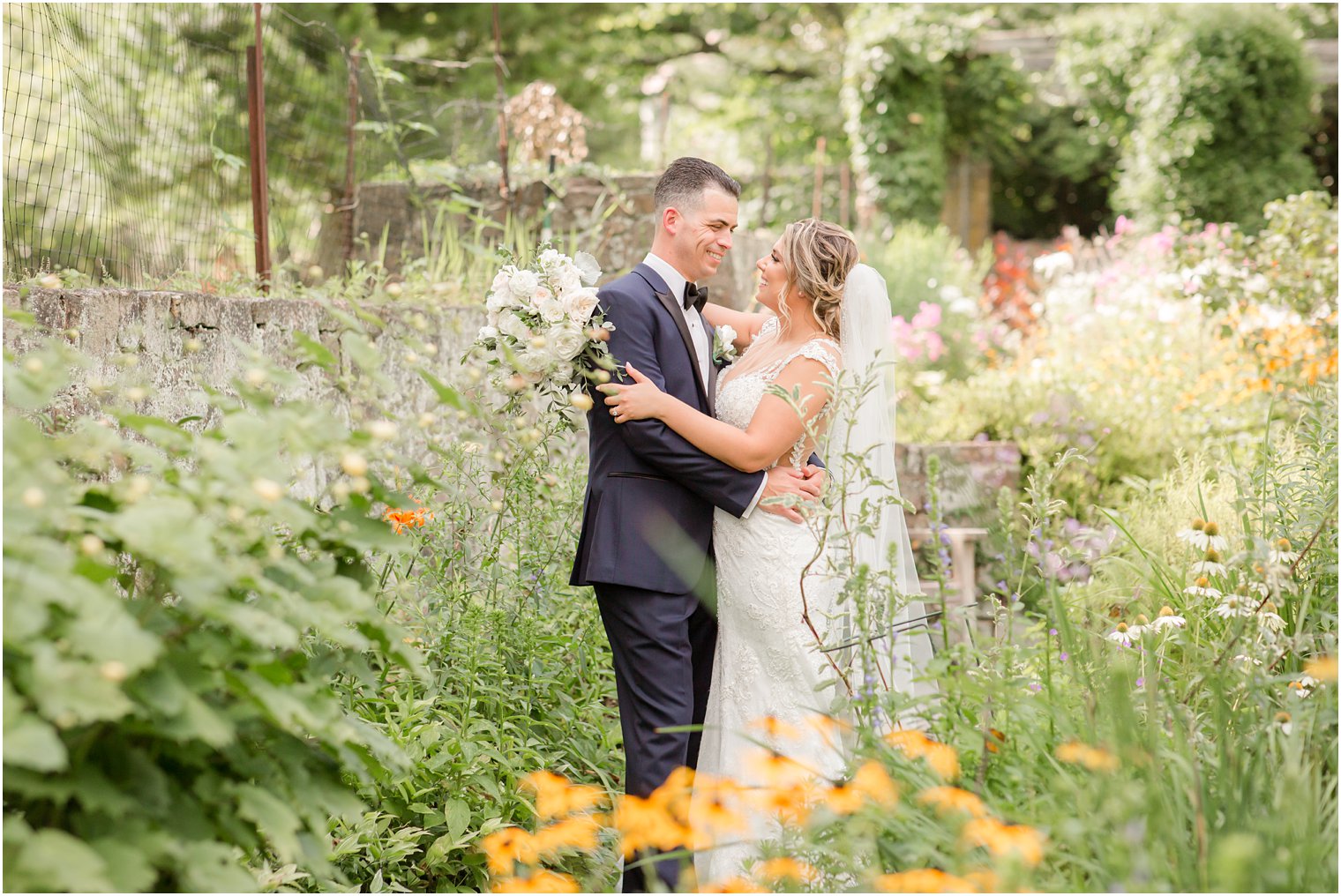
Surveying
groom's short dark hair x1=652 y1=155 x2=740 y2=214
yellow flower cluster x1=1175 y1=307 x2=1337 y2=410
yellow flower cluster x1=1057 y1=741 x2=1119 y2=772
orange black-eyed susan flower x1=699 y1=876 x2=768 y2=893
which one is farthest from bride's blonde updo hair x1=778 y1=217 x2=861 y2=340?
yellow flower cluster x1=1175 y1=307 x2=1337 y2=410

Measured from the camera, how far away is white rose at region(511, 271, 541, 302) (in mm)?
2799

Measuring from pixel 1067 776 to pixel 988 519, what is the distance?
3970 mm

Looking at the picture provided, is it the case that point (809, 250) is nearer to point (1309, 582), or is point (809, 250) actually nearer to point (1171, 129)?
point (1309, 582)

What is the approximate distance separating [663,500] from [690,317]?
0.59 m

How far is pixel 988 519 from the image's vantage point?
5.68 meters

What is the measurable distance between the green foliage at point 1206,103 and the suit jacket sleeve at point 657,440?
10720mm

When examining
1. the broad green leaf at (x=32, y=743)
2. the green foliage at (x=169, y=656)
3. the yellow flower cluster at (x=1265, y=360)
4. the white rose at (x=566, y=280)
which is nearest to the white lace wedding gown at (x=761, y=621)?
the white rose at (x=566, y=280)

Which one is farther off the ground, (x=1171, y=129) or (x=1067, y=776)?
(x=1171, y=129)

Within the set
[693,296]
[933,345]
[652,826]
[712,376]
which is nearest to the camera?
[652,826]

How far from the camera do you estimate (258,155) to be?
168 inches

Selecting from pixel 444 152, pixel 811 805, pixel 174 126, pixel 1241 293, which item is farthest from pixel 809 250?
pixel 444 152

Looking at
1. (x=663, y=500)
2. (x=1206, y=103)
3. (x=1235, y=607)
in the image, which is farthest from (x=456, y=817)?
(x=1206, y=103)

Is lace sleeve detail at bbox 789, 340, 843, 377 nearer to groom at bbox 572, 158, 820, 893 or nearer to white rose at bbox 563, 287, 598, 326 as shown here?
groom at bbox 572, 158, 820, 893

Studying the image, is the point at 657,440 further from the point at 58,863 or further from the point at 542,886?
the point at 58,863
